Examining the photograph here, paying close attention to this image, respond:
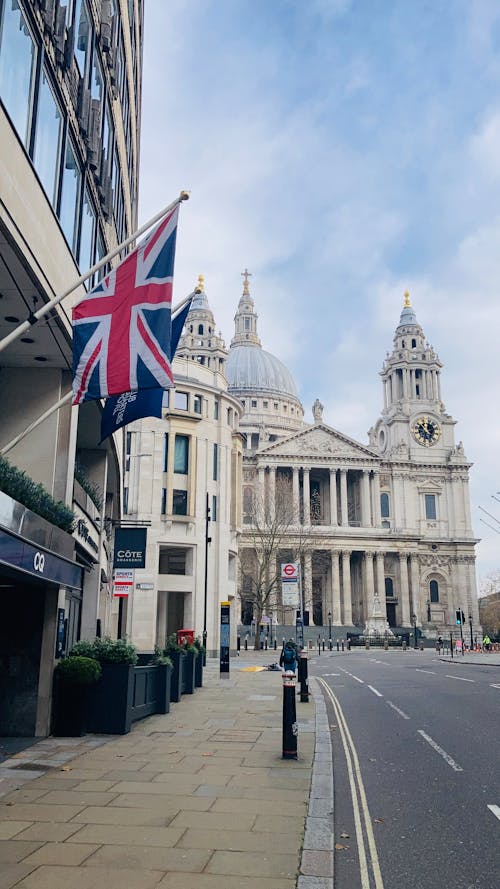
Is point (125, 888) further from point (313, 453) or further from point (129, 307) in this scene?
point (313, 453)

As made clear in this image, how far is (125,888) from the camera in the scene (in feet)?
18.5

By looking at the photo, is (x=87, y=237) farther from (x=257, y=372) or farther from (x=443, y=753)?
(x=257, y=372)

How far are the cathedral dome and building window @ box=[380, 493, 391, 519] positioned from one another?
126 feet

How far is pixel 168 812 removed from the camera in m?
7.81

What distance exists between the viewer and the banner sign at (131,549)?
23047mm

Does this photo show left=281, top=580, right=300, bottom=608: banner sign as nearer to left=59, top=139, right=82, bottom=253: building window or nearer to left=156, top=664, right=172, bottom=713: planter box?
left=156, top=664, right=172, bottom=713: planter box

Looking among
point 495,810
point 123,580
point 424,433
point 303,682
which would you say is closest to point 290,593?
point 303,682

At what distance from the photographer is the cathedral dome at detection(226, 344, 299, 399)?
135000 millimetres

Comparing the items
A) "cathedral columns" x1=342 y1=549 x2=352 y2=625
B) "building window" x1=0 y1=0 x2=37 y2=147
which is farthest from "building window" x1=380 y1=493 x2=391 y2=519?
"building window" x1=0 y1=0 x2=37 y2=147

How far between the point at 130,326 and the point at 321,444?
291 feet

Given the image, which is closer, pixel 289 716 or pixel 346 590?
pixel 289 716

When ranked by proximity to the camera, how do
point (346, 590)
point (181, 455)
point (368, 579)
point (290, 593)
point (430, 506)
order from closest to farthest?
point (290, 593) → point (181, 455) → point (346, 590) → point (368, 579) → point (430, 506)

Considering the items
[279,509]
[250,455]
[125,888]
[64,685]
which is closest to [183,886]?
[125,888]

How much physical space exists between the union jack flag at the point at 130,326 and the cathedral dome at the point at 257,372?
121518 mm
